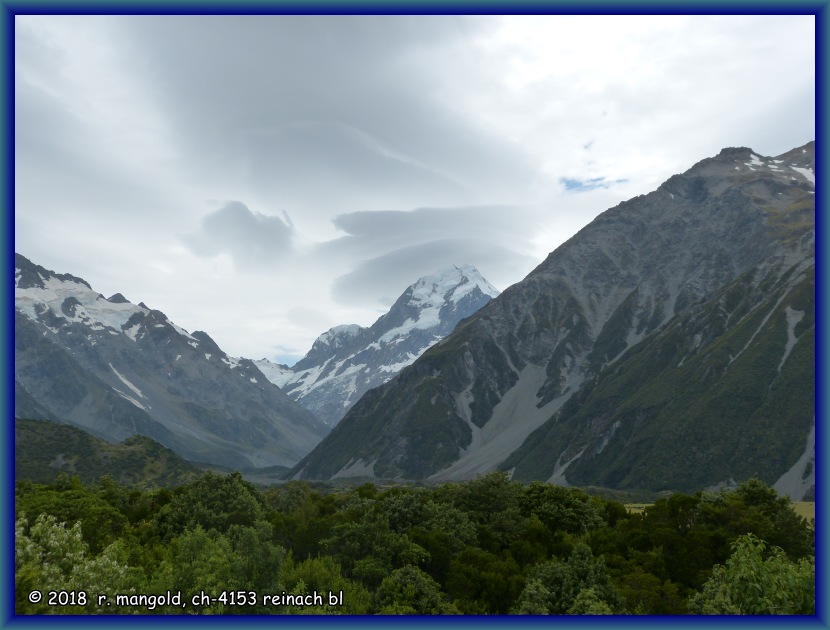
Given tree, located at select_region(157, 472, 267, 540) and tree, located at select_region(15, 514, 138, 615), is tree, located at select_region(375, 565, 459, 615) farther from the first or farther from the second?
tree, located at select_region(157, 472, 267, 540)

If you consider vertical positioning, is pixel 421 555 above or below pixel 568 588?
above

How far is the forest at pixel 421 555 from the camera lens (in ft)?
127

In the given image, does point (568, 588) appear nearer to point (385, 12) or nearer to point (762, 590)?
point (762, 590)

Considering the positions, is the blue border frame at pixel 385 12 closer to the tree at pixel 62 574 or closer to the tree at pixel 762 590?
the tree at pixel 62 574

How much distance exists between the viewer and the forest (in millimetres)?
38844

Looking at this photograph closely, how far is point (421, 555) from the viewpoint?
64.1 metres

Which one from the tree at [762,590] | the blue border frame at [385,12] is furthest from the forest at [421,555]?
the blue border frame at [385,12]

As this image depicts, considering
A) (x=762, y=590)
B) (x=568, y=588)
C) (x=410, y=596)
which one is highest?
(x=762, y=590)

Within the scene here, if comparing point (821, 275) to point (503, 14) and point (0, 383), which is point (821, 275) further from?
point (0, 383)

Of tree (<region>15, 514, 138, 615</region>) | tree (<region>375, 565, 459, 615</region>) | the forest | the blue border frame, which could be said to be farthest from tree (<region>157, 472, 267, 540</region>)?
the blue border frame

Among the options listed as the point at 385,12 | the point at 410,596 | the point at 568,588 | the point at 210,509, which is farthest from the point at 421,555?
the point at 385,12

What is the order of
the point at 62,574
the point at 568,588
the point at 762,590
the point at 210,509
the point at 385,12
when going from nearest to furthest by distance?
the point at 385,12, the point at 762,590, the point at 62,574, the point at 568,588, the point at 210,509

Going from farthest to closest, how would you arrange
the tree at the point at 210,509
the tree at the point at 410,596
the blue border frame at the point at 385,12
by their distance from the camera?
the tree at the point at 210,509
the tree at the point at 410,596
the blue border frame at the point at 385,12

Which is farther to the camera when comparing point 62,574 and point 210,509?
point 210,509
